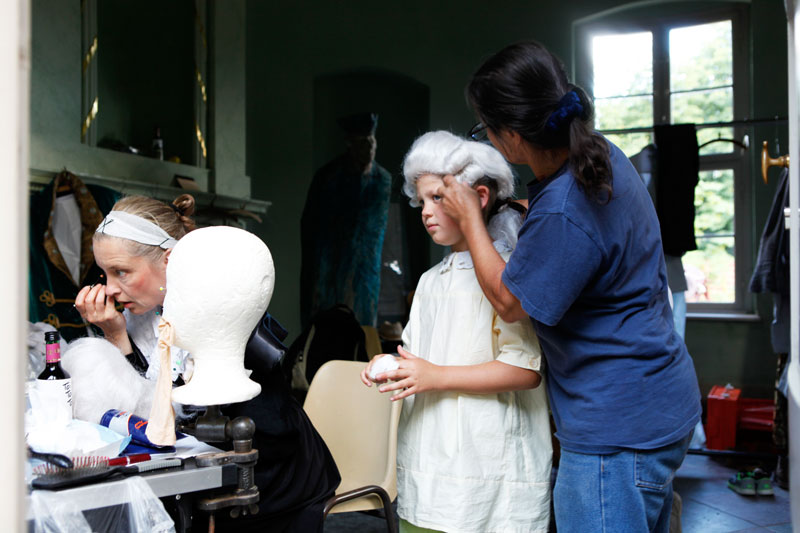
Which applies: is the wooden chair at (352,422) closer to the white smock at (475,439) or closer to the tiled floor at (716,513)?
the white smock at (475,439)

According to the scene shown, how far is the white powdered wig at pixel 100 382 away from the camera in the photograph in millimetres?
1502

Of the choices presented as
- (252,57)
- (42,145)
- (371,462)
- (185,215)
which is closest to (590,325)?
(185,215)

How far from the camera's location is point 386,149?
6.56 m

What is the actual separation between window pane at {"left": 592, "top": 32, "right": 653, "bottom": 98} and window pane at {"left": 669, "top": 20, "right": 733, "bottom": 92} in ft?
0.67

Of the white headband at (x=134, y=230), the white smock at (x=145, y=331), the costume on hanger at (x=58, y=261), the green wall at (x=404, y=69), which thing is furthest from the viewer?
the green wall at (x=404, y=69)

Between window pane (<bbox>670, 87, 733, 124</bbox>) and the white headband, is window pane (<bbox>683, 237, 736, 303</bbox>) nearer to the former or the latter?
window pane (<bbox>670, 87, 733, 124</bbox>)

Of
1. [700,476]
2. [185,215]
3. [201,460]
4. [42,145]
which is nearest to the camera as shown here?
[201,460]

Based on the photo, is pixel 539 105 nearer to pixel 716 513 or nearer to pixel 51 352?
pixel 51 352

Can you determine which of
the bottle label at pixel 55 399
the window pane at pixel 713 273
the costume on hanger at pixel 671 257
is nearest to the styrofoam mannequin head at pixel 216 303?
the bottle label at pixel 55 399

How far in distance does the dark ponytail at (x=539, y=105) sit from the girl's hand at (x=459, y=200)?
0.19 m

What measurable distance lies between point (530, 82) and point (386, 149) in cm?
522

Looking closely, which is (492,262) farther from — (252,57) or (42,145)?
(252,57)

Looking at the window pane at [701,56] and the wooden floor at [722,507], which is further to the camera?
the window pane at [701,56]

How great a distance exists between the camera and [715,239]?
21.2ft
